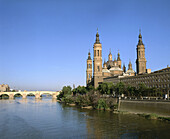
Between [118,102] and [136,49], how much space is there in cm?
4955

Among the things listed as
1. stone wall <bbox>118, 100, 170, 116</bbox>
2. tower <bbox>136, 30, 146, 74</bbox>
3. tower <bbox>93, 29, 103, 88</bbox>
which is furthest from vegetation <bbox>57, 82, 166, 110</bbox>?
tower <bbox>136, 30, 146, 74</bbox>

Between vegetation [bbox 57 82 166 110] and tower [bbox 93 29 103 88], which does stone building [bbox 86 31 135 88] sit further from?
vegetation [bbox 57 82 166 110]

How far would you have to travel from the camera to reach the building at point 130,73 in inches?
2915

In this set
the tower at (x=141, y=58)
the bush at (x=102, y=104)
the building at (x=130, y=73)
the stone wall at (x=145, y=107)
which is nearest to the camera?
the stone wall at (x=145, y=107)

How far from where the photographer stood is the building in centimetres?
7405

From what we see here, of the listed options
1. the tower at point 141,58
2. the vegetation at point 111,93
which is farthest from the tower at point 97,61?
the vegetation at point 111,93

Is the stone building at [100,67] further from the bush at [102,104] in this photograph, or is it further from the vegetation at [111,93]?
the bush at [102,104]

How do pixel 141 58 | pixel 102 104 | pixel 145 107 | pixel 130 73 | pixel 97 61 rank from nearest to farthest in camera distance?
pixel 145 107 → pixel 102 104 → pixel 141 58 → pixel 97 61 → pixel 130 73

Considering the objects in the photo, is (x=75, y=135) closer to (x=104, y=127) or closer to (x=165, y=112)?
(x=104, y=127)

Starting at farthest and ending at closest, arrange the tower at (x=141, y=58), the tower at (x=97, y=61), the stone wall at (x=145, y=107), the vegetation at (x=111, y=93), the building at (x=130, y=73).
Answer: the tower at (x=97, y=61) < the tower at (x=141, y=58) < the building at (x=130, y=73) < the vegetation at (x=111, y=93) < the stone wall at (x=145, y=107)

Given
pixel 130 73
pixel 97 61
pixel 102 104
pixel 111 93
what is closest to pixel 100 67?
pixel 97 61

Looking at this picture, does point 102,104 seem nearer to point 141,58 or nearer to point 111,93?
point 111,93

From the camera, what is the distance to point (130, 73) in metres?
118

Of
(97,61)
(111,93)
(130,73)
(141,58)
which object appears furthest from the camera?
(130,73)
